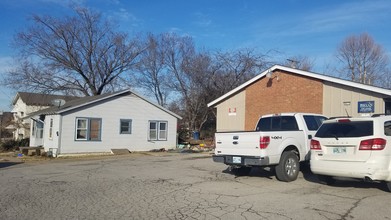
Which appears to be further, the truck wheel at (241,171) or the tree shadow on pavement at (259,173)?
the truck wheel at (241,171)

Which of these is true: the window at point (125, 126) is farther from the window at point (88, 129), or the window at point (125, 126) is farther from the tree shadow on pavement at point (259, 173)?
the tree shadow on pavement at point (259, 173)

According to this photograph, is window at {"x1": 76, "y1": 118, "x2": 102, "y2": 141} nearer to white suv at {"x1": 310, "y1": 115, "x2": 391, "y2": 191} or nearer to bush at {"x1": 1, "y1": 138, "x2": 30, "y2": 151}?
bush at {"x1": 1, "y1": 138, "x2": 30, "y2": 151}

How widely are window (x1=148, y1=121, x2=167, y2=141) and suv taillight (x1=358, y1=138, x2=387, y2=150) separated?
1905 cm

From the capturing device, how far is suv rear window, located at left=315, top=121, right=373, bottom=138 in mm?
8453

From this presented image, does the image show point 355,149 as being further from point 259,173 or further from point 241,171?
point 259,173

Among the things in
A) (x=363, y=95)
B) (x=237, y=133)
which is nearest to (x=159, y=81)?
(x=363, y=95)

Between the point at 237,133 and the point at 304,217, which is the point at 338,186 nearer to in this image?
the point at 237,133

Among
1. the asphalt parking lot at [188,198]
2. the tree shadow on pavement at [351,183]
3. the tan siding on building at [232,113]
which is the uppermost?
the tan siding on building at [232,113]

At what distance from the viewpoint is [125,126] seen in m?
24.8

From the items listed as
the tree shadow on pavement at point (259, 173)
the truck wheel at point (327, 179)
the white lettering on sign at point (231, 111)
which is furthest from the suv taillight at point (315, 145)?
the white lettering on sign at point (231, 111)

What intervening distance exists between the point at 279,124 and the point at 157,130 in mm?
15803

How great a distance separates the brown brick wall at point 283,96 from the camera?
1894 centimetres

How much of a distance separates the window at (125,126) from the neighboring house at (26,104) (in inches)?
624

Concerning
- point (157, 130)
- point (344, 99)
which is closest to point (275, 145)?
point (344, 99)
